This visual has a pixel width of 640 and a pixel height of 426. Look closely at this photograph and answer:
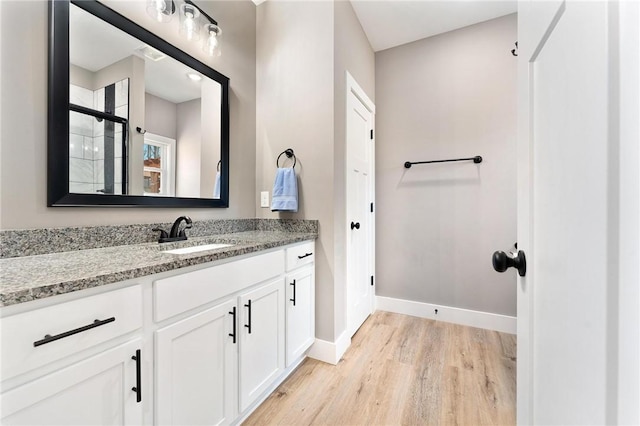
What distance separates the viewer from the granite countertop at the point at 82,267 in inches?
25.5

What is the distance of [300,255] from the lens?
175 centimetres

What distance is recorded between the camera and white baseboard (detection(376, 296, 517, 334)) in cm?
230

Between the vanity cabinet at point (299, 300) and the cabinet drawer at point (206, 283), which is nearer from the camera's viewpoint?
the cabinet drawer at point (206, 283)

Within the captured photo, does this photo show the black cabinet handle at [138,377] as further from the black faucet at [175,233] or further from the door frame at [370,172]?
the door frame at [370,172]

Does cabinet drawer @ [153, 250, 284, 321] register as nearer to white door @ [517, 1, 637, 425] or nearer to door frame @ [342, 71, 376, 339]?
door frame @ [342, 71, 376, 339]

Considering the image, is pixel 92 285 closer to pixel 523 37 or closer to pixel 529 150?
pixel 529 150

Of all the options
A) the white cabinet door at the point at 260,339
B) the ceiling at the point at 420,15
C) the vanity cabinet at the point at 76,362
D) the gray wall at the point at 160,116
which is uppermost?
the ceiling at the point at 420,15

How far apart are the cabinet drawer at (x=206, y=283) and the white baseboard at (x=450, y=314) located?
171cm

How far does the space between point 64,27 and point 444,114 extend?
104 inches

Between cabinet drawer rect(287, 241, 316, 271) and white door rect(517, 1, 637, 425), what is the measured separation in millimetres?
1181

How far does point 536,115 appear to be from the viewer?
621mm

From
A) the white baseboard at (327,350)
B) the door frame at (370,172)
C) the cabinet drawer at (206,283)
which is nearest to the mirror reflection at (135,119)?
the cabinet drawer at (206,283)

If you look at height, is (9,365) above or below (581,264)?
below

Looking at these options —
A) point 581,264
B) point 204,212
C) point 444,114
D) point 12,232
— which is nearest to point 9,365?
point 12,232
